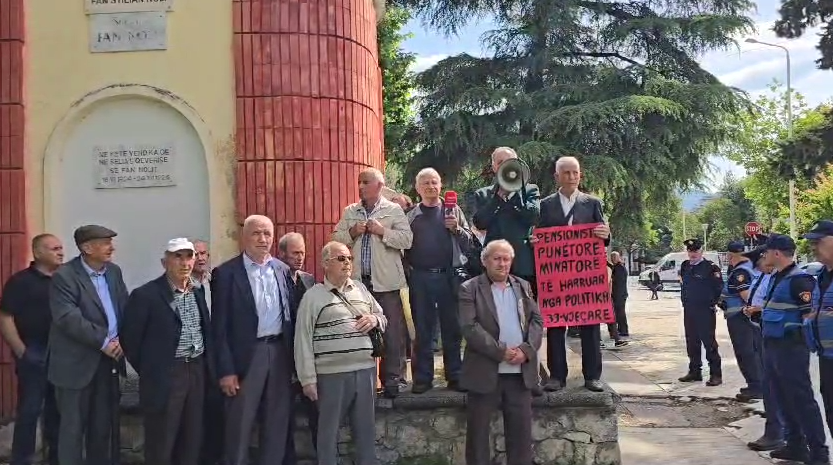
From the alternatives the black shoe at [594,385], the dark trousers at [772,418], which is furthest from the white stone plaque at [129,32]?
the dark trousers at [772,418]

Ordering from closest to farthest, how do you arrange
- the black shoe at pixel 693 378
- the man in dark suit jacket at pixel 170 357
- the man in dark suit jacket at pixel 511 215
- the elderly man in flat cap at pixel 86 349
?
the man in dark suit jacket at pixel 170 357 < the elderly man in flat cap at pixel 86 349 < the man in dark suit jacket at pixel 511 215 < the black shoe at pixel 693 378

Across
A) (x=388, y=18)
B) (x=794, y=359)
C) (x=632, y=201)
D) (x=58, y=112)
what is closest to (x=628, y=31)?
(x=632, y=201)

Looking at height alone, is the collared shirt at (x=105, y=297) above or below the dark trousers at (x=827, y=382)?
above

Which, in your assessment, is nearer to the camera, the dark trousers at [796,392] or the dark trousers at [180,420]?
the dark trousers at [180,420]

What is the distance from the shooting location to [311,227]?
6.74 meters

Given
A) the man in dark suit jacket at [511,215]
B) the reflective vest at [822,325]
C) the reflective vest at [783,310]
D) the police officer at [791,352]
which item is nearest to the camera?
the reflective vest at [822,325]

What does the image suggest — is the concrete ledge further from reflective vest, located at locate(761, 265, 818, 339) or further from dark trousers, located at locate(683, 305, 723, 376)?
dark trousers, located at locate(683, 305, 723, 376)

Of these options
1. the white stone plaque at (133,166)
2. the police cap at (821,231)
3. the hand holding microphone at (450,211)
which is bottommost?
the police cap at (821,231)

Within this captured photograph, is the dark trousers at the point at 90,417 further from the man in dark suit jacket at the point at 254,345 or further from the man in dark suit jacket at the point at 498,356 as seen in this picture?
the man in dark suit jacket at the point at 498,356

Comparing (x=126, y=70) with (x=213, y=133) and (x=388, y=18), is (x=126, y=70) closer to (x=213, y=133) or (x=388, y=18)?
(x=213, y=133)

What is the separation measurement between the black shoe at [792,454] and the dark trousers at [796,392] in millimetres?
27

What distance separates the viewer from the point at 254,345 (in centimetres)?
528

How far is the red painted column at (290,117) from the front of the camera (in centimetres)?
670

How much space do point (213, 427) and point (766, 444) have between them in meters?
4.61
